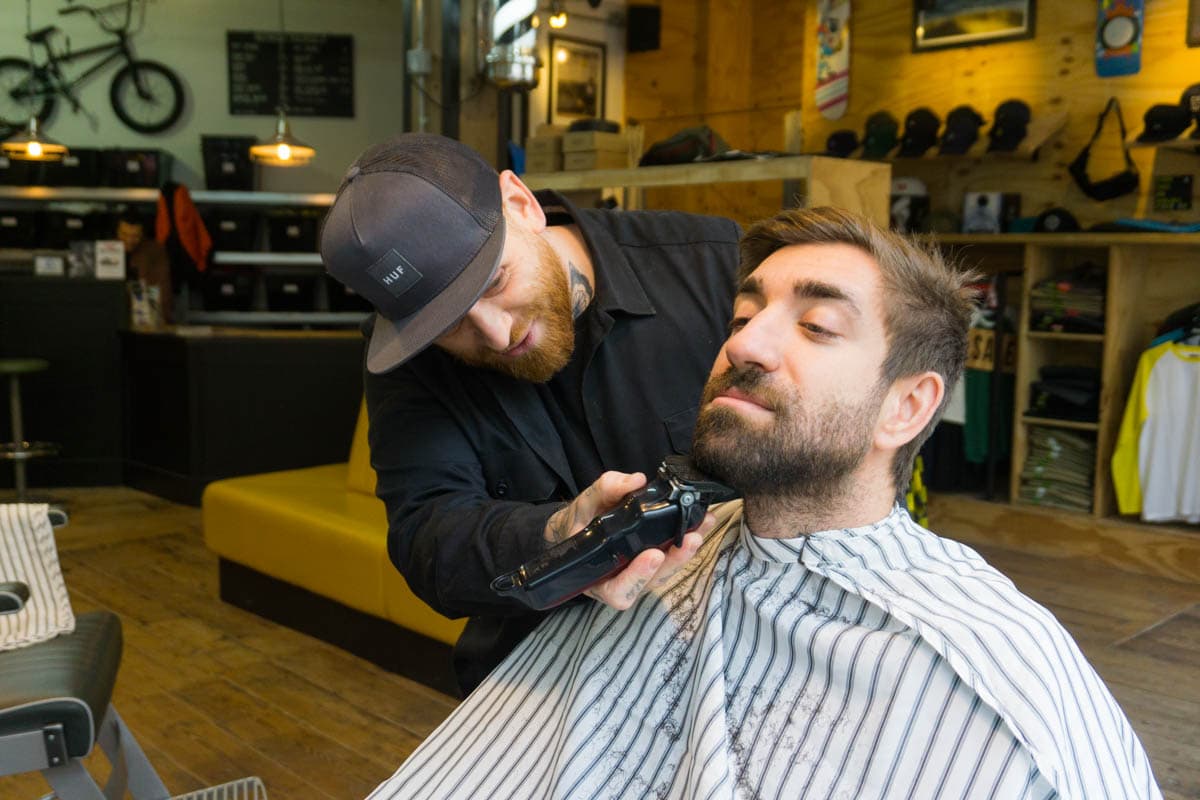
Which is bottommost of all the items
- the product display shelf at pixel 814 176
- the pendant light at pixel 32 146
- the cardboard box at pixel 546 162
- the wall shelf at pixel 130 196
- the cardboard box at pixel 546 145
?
the product display shelf at pixel 814 176

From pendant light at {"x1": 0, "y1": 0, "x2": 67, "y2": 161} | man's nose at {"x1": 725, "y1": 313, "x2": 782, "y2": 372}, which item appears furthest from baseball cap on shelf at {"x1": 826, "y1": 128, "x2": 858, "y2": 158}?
man's nose at {"x1": 725, "y1": 313, "x2": 782, "y2": 372}

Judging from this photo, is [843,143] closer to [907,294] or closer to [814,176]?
[814,176]

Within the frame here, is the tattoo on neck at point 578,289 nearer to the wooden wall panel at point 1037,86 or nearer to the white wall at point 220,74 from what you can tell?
the wooden wall panel at point 1037,86

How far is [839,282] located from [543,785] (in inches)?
29.2

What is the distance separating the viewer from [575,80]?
854 centimetres

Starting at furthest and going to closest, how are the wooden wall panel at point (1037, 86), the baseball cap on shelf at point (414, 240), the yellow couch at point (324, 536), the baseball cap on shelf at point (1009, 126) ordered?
1. the baseball cap on shelf at point (1009, 126)
2. the wooden wall panel at point (1037, 86)
3. the yellow couch at point (324, 536)
4. the baseball cap on shelf at point (414, 240)

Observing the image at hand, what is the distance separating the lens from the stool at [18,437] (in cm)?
559

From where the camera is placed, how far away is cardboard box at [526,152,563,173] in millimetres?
4652

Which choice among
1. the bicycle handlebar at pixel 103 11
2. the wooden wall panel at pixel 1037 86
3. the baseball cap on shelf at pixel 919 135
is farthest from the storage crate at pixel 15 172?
the baseball cap on shelf at pixel 919 135

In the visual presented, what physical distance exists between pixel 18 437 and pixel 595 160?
11.2 ft

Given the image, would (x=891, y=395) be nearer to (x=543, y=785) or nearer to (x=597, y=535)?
(x=597, y=535)

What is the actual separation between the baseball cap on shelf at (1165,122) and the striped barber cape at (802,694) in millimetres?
4066

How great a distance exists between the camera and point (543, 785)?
4.66 ft

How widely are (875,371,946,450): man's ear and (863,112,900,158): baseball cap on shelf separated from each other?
4.71 meters
